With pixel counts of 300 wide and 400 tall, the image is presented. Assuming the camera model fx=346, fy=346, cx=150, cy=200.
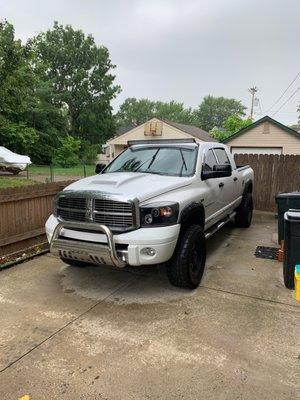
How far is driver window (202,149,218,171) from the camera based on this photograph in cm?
506

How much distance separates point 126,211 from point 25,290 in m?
1.74

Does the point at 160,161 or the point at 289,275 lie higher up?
the point at 160,161

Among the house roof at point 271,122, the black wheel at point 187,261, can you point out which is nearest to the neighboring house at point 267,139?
the house roof at point 271,122

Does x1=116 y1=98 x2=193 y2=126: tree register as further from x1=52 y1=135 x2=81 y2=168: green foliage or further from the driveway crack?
the driveway crack

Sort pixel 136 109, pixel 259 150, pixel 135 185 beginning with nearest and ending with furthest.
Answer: pixel 135 185
pixel 259 150
pixel 136 109

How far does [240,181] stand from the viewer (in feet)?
23.2

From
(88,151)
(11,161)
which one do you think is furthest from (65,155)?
(11,161)

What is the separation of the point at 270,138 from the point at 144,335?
52.0ft

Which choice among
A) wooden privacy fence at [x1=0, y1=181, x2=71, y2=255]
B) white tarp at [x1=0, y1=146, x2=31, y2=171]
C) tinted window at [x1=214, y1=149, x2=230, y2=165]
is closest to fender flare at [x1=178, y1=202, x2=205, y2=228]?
tinted window at [x1=214, y1=149, x2=230, y2=165]

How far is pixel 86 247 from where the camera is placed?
12.5ft

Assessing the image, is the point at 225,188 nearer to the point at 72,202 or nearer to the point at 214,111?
the point at 72,202

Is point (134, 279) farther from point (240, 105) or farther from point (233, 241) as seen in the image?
point (240, 105)

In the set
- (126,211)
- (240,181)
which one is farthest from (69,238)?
(240,181)

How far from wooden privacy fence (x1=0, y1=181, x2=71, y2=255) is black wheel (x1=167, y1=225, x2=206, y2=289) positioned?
2.73 m
